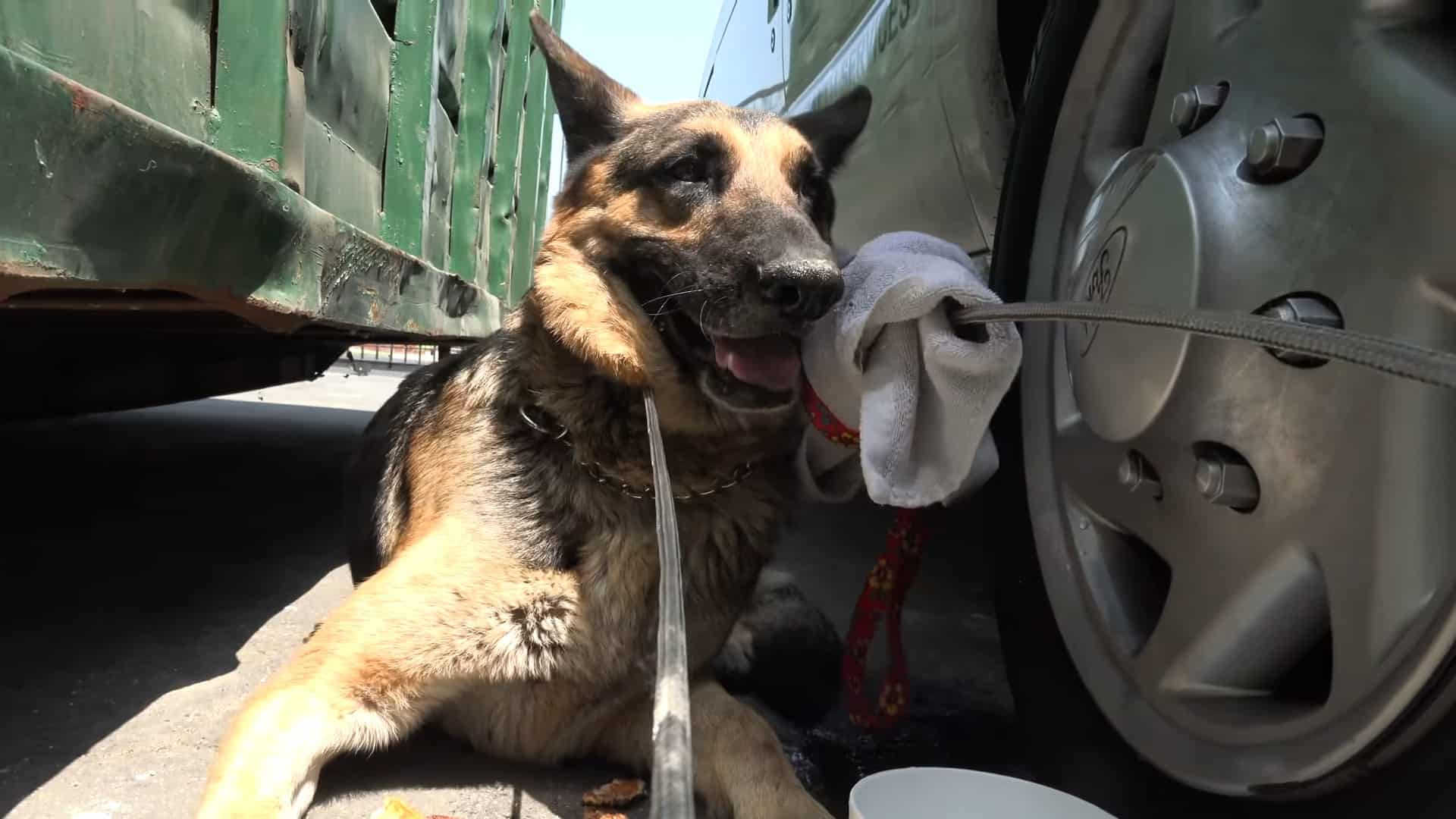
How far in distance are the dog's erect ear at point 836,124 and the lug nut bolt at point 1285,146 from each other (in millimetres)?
1321

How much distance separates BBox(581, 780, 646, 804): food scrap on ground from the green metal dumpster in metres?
1.07

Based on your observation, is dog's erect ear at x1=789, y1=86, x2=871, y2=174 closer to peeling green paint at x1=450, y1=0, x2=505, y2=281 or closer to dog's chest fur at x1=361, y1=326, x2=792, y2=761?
dog's chest fur at x1=361, y1=326, x2=792, y2=761

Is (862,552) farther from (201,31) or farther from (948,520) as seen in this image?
(201,31)

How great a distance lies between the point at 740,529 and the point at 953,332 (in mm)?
684

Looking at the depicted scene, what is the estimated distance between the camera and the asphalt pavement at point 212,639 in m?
1.50

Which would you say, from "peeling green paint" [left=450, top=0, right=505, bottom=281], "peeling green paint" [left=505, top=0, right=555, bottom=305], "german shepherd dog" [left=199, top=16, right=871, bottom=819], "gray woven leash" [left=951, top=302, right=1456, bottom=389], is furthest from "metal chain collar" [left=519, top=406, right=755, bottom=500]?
"peeling green paint" [left=505, top=0, right=555, bottom=305]

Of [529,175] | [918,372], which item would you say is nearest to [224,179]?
[918,372]

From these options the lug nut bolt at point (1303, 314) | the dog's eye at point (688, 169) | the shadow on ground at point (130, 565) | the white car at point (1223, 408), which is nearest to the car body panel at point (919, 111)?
the white car at point (1223, 408)

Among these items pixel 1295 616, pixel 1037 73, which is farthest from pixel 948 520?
pixel 1295 616

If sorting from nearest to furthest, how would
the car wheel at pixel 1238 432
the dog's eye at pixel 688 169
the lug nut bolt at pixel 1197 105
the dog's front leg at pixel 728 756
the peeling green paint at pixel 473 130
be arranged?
1. the car wheel at pixel 1238 432
2. the lug nut bolt at pixel 1197 105
3. the dog's front leg at pixel 728 756
4. the dog's eye at pixel 688 169
5. the peeling green paint at pixel 473 130

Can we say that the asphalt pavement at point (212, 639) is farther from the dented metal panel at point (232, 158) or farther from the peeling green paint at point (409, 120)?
the peeling green paint at point (409, 120)

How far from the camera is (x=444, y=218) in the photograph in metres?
3.24

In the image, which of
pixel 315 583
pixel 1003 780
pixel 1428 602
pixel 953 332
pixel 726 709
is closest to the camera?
pixel 1428 602

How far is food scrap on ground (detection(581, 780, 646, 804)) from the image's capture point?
1508 millimetres
